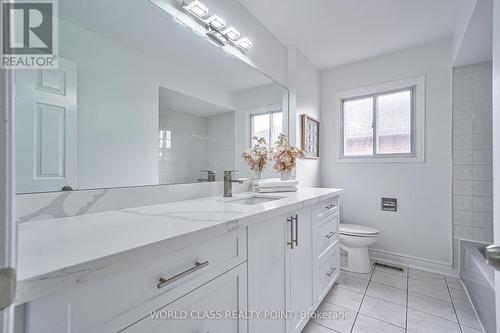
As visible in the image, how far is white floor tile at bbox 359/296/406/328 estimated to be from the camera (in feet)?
5.13

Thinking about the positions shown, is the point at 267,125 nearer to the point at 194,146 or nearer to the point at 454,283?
the point at 194,146

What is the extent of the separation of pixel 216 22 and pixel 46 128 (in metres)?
1.19

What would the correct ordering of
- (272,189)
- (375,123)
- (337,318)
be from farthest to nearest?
(375,123) < (272,189) < (337,318)

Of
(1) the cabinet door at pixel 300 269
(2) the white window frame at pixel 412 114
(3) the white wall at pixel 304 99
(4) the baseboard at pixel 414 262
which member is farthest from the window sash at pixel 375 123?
(1) the cabinet door at pixel 300 269

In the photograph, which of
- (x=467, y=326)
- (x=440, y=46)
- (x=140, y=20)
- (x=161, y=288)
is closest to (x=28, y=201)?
(x=161, y=288)

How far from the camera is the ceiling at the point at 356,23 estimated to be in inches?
71.0

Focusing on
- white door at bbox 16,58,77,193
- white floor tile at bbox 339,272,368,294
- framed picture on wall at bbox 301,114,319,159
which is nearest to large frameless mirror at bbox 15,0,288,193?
white door at bbox 16,58,77,193

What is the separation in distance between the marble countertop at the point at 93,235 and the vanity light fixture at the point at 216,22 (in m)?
1.23

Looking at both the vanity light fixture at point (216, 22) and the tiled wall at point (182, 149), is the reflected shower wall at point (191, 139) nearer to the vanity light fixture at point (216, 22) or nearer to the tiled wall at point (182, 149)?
the tiled wall at point (182, 149)

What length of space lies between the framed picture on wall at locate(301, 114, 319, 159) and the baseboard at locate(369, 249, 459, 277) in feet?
4.41

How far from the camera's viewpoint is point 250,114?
191 centimetres

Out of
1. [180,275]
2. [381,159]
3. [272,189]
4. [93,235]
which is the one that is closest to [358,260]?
[381,159]

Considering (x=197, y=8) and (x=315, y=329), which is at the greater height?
(x=197, y=8)

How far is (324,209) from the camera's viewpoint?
1704 mm
